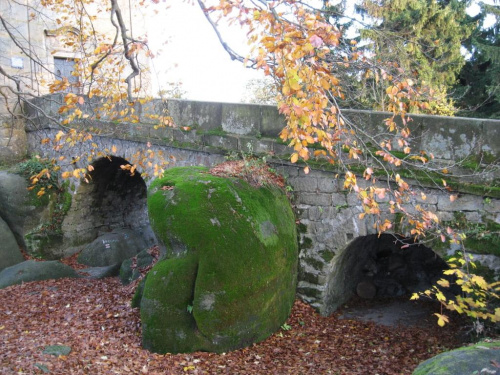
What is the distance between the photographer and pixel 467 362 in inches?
122

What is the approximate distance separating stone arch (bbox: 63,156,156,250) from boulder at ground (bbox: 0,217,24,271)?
1277 millimetres

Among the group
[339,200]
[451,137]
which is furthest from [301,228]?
[451,137]

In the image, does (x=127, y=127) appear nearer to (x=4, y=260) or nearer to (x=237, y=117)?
(x=237, y=117)

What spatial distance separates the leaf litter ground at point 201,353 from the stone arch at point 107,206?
4305 millimetres

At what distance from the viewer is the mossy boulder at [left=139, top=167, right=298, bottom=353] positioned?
523cm

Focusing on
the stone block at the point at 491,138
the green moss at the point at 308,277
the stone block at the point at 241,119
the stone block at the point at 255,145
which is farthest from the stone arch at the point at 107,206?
the stone block at the point at 491,138

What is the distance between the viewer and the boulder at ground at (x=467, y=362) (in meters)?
2.99

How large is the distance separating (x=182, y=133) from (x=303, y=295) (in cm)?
334

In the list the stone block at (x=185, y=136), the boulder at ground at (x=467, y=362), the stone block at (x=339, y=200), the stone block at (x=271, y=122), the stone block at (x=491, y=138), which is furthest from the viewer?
the stone block at (x=185, y=136)

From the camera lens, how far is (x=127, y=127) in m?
8.86

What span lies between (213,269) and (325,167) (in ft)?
6.57

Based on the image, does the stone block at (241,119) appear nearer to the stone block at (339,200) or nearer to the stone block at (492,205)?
the stone block at (339,200)

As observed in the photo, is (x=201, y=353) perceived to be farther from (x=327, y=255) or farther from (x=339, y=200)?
(x=339, y=200)

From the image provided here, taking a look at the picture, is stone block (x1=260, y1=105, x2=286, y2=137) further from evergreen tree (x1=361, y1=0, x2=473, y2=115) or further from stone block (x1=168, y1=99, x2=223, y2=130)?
evergreen tree (x1=361, y1=0, x2=473, y2=115)
